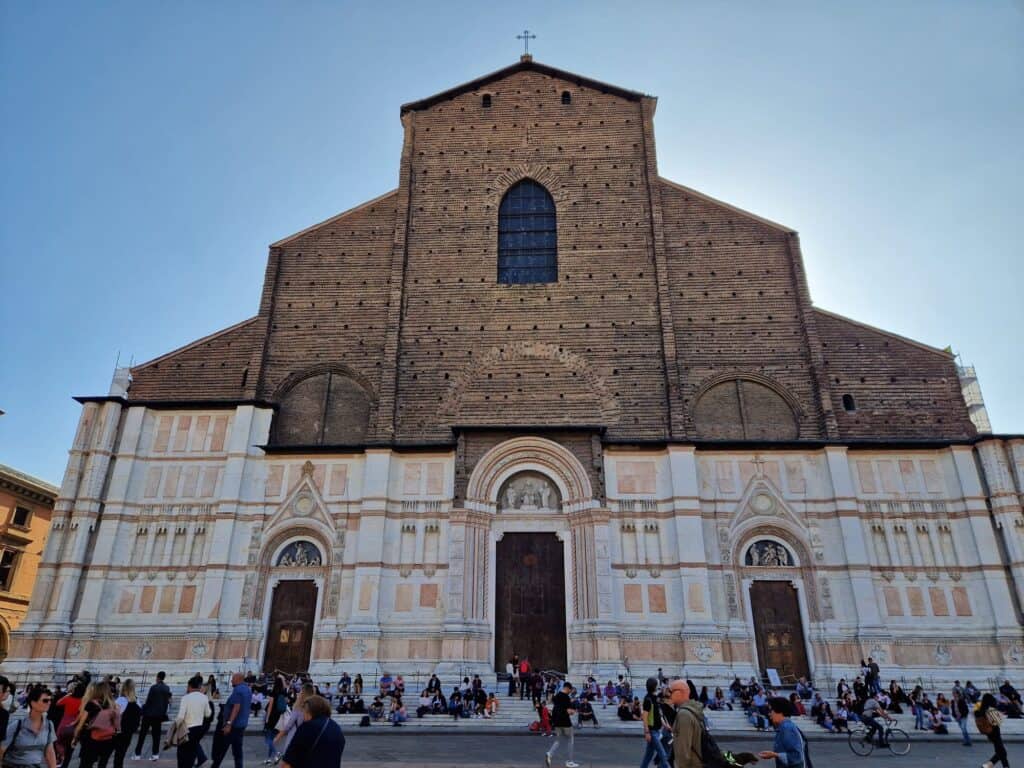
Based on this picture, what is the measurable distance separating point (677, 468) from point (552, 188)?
10.3 m

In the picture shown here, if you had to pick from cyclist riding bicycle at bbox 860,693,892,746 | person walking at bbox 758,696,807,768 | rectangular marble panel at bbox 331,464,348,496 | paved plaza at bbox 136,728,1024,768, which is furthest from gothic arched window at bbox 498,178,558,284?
person walking at bbox 758,696,807,768

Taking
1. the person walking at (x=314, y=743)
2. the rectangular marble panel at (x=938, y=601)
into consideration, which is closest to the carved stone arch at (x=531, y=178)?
the rectangular marble panel at (x=938, y=601)

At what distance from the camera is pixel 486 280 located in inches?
860

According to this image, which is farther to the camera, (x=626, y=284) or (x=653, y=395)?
(x=626, y=284)

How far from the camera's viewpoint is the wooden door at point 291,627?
17.4 metres

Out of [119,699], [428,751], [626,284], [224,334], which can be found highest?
[626,284]

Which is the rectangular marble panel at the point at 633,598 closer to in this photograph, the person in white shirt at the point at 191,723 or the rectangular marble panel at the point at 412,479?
the rectangular marble panel at the point at 412,479

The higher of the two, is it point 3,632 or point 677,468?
point 677,468

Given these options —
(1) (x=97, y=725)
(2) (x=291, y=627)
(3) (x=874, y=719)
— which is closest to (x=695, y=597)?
(3) (x=874, y=719)

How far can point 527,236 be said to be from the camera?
75.0ft

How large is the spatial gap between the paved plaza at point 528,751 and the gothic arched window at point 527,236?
13.4 m

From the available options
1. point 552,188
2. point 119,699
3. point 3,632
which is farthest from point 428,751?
point 3,632

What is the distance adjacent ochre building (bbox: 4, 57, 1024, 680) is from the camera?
1717cm

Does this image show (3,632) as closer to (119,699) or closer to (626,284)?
(119,699)
